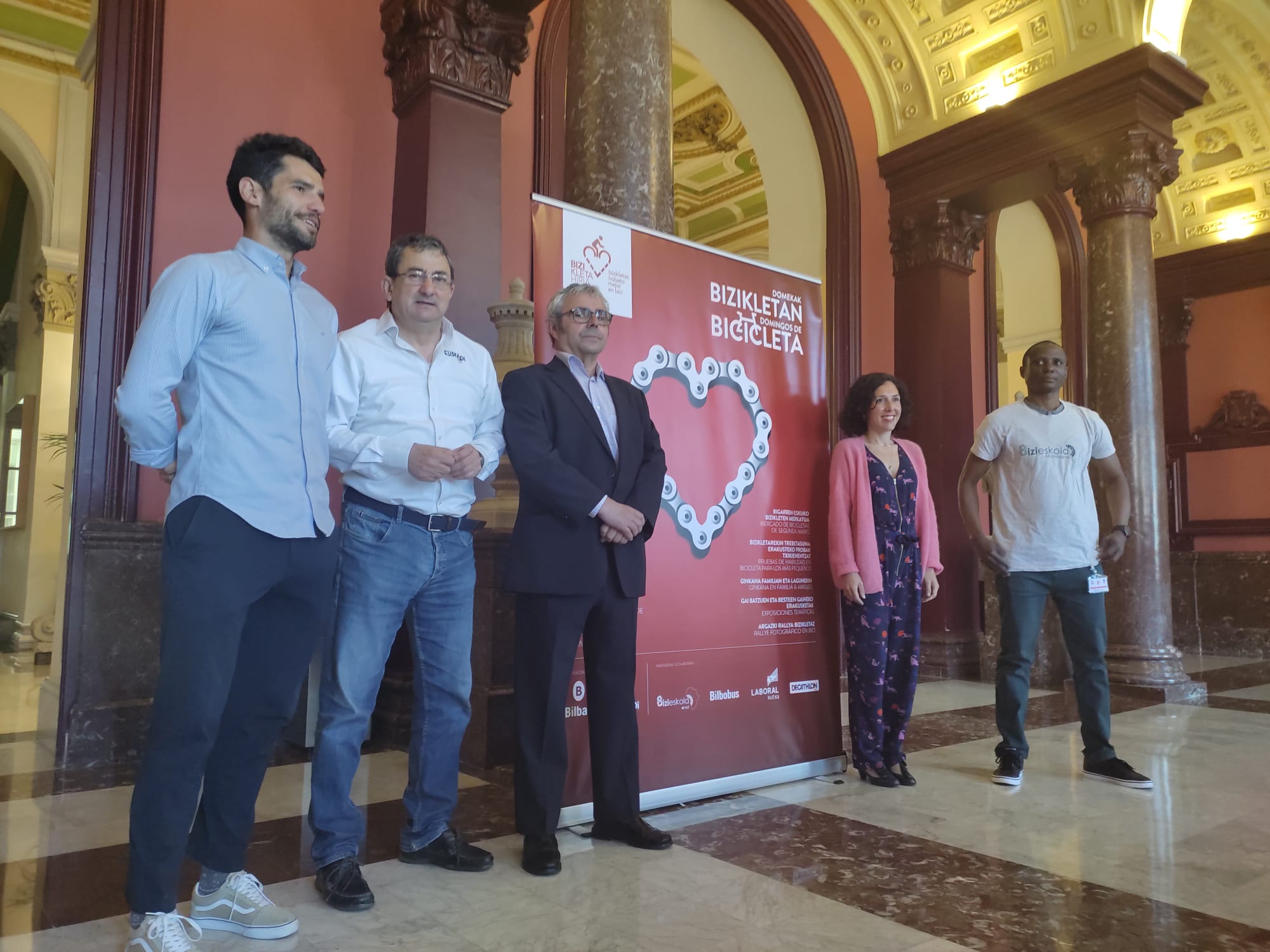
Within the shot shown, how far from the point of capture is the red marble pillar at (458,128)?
14.3 feet

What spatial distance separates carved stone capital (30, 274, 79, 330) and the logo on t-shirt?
7.88 metres

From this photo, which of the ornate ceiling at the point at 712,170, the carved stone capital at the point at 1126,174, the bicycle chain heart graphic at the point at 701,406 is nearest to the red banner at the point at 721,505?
the bicycle chain heart graphic at the point at 701,406

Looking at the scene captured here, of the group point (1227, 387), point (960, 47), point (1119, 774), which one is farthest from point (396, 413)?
point (1227, 387)

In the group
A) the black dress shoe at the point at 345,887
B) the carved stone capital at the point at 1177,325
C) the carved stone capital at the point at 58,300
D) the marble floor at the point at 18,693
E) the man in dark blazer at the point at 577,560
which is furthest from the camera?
the carved stone capital at the point at 1177,325

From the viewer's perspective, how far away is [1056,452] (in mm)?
3480

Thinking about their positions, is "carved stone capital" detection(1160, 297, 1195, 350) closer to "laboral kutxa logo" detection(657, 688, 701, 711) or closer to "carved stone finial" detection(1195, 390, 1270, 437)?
"carved stone finial" detection(1195, 390, 1270, 437)

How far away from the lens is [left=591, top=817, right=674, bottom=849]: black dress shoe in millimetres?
2500

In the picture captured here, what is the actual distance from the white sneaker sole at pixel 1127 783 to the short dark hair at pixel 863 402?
1469mm

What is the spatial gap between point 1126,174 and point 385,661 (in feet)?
20.1

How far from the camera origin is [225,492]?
1.79m

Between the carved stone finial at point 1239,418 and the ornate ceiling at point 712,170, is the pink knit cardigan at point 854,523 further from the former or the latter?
the carved stone finial at point 1239,418

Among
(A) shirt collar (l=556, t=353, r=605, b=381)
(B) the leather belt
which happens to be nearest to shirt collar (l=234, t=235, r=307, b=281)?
(B) the leather belt

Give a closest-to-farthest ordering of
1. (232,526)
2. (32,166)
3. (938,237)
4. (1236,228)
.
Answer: (232,526) < (938,237) < (32,166) < (1236,228)

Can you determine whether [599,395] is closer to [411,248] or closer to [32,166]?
[411,248]
